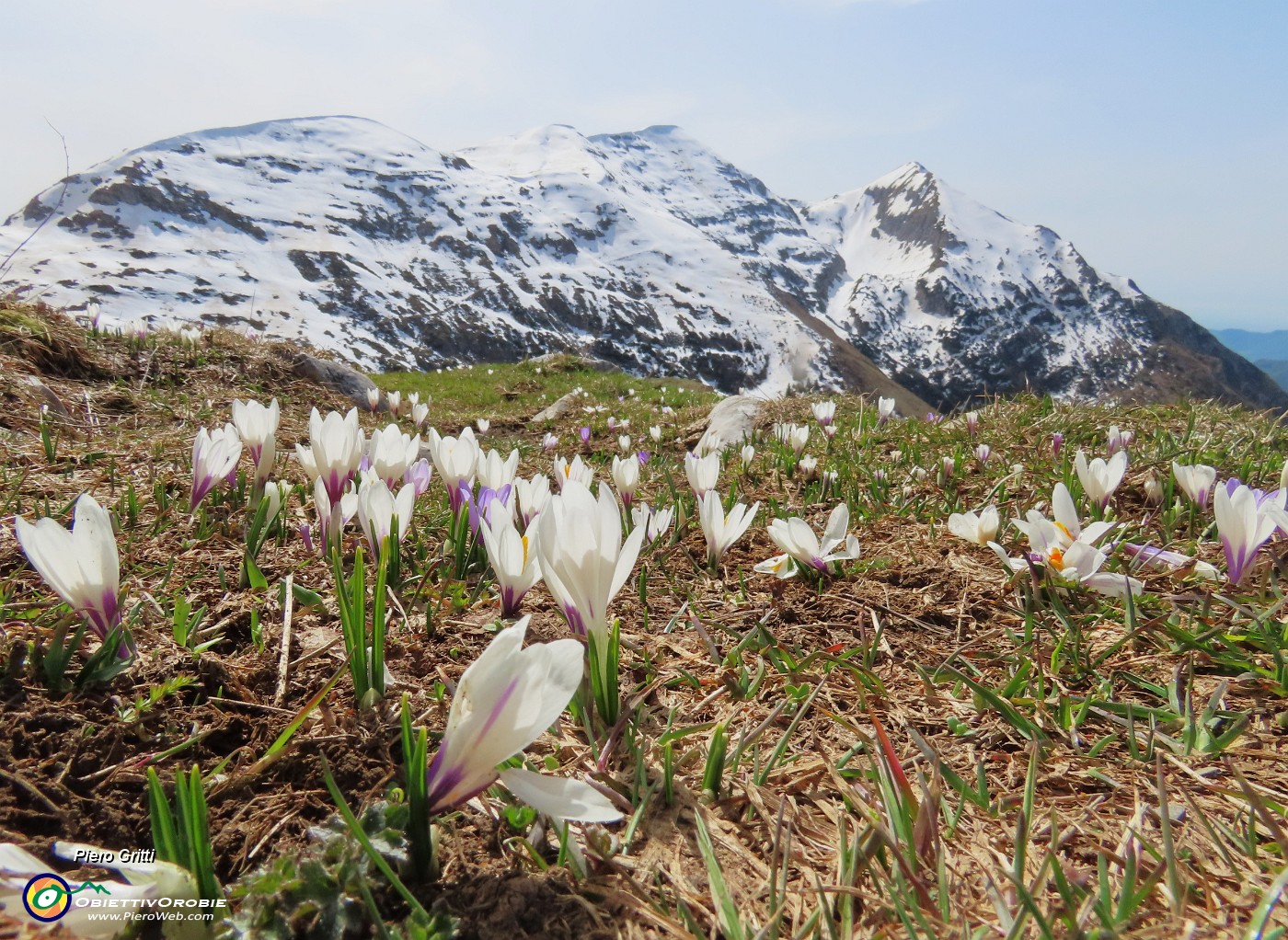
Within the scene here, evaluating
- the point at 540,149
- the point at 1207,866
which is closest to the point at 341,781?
the point at 1207,866

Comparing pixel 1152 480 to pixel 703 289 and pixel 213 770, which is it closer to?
pixel 213 770

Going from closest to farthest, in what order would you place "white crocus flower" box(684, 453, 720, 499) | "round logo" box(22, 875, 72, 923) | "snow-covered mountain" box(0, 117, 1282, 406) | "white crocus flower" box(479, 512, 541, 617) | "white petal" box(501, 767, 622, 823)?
"round logo" box(22, 875, 72, 923), "white petal" box(501, 767, 622, 823), "white crocus flower" box(479, 512, 541, 617), "white crocus flower" box(684, 453, 720, 499), "snow-covered mountain" box(0, 117, 1282, 406)

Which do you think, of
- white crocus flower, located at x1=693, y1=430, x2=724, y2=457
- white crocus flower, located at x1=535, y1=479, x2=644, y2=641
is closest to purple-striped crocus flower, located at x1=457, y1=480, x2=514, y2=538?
white crocus flower, located at x1=535, y1=479, x2=644, y2=641

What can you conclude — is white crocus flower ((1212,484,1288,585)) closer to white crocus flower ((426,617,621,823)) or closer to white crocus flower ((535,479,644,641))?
white crocus flower ((535,479,644,641))

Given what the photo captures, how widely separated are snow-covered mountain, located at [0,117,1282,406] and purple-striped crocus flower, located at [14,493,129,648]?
55.0m

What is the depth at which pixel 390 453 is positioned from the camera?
224cm

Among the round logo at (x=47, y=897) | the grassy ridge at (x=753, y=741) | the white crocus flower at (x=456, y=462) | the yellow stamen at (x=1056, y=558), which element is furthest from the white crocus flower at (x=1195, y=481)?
the round logo at (x=47, y=897)

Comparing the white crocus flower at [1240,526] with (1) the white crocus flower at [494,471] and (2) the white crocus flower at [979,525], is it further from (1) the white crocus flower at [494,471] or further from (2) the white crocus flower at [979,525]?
(1) the white crocus flower at [494,471]

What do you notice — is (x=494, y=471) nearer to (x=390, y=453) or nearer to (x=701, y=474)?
(x=390, y=453)

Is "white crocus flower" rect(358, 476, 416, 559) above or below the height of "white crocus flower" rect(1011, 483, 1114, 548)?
below

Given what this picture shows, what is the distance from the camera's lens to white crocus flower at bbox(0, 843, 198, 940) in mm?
730

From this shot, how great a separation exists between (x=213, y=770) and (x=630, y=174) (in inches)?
7288

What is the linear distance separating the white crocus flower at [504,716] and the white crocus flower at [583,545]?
0.35 m

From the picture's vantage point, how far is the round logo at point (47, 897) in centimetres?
73
